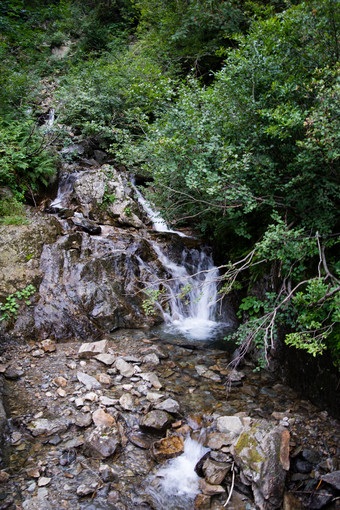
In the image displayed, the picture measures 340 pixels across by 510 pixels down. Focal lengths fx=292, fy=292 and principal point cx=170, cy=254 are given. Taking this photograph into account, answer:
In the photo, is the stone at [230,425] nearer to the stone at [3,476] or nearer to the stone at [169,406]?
the stone at [169,406]

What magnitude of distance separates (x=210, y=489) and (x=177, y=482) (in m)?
0.38

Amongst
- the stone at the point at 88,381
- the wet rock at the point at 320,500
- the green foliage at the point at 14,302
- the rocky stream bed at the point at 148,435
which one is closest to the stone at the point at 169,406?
the rocky stream bed at the point at 148,435

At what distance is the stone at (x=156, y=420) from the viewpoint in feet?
12.5

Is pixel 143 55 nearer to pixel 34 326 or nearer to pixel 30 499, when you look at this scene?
pixel 34 326

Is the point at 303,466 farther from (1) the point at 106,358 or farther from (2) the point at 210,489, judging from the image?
(1) the point at 106,358

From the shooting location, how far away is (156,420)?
3.87 m

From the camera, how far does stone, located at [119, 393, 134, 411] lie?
4.18 metres

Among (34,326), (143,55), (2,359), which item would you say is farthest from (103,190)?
(143,55)

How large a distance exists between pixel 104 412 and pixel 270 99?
5286 mm

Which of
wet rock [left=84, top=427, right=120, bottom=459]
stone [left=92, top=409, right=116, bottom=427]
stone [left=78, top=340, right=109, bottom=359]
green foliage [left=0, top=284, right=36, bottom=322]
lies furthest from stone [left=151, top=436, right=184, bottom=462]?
green foliage [left=0, top=284, right=36, bottom=322]

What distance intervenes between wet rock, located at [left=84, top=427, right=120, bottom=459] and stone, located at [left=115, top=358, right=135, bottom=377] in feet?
4.11

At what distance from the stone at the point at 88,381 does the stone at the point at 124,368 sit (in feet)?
1.57

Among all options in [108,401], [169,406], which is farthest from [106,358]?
[169,406]

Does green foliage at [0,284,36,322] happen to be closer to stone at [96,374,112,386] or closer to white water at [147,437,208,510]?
stone at [96,374,112,386]
